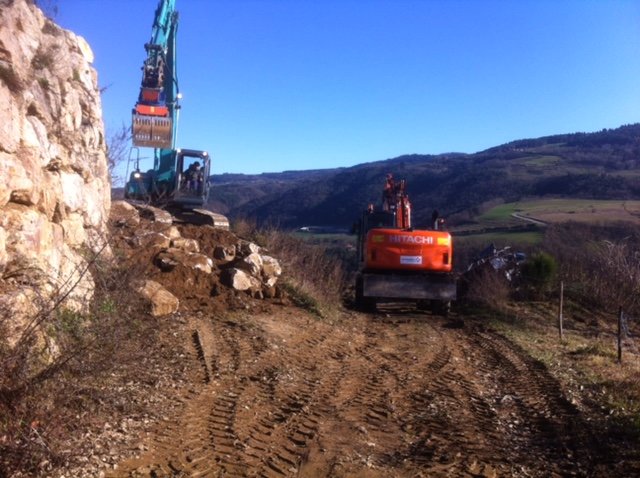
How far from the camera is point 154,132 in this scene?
21.8m

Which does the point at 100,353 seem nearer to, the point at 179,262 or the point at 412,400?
the point at 412,400

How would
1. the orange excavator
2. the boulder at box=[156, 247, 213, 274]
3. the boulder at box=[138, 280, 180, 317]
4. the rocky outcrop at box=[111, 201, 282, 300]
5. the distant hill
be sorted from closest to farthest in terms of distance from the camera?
the boulder at box=[138, 280, 180, 317], the rocky outcrop at box=[111, 201, 282, 300], the boulder at box=[156, 247, 213, 274], the orange excavator, the distant hill

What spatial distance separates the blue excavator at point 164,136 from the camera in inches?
835

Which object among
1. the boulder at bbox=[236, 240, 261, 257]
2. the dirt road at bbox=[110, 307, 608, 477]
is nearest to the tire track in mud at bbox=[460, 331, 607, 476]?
the dirt road at bbox=[110, 307, 608, 477]

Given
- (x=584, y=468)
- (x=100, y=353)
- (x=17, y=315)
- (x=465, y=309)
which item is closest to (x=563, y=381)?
(x=584, y=468)

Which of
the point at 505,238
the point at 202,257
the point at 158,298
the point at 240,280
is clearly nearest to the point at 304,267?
the point at 240,280

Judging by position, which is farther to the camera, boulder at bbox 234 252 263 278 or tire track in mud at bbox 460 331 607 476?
boulder at bbox 234 252 263 278

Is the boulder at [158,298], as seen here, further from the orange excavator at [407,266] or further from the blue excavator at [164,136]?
the blue excavator at [164,136]

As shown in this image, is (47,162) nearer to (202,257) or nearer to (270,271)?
(202,257)

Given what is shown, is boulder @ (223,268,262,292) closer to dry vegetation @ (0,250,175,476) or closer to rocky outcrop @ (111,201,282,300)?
rocky outcrop @ (111,201,282,300)

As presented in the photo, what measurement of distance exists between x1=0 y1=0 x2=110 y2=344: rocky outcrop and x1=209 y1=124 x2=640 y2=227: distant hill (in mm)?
29548

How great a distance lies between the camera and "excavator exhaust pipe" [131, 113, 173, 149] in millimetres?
21250

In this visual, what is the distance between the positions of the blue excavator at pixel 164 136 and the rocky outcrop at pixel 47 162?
327 inches

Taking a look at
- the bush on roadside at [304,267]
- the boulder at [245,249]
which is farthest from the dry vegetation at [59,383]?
the bush on roadside at [304,267]
